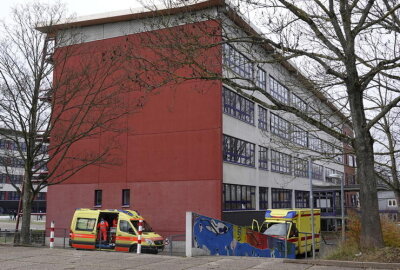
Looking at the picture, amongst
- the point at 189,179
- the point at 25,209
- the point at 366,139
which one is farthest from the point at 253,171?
the point at 366,139

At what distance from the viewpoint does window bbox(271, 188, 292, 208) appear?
126 feet

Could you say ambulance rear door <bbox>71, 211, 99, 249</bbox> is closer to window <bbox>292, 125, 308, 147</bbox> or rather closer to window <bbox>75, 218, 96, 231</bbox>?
window <bbox>75, 218, 96, 231</bbox>

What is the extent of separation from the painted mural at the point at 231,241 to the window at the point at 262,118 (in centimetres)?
1541

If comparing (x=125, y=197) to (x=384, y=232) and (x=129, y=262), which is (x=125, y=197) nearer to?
(x=129, y=262)

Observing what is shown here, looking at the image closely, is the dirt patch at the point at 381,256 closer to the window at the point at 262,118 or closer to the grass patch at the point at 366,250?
the grass patch at the point at 366,250

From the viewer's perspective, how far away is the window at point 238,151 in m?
29.6

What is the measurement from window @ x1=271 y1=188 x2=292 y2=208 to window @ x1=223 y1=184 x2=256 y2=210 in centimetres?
525

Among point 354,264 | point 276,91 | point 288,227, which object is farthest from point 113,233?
point 276,91

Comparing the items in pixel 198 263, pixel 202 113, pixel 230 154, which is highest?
pixel 202 113

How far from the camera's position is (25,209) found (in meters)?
22.4

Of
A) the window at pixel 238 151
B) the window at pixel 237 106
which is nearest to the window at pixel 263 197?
the window at pixel 238 151

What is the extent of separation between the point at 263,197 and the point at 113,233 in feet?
52.9

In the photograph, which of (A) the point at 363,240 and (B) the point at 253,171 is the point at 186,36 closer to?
(A) the point at 363,240

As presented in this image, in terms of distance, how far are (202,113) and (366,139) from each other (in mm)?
16578
